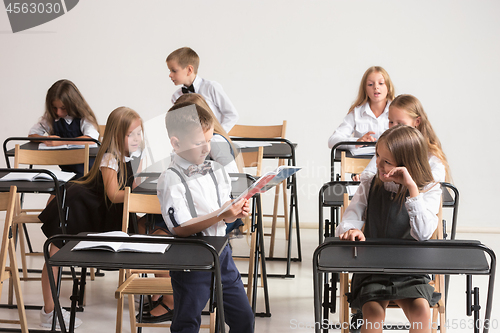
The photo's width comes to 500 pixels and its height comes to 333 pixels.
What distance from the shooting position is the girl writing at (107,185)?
241cm

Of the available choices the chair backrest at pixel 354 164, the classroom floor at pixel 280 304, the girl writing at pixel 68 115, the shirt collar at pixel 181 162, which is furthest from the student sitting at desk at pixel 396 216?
the girl writing at pixel 68 115

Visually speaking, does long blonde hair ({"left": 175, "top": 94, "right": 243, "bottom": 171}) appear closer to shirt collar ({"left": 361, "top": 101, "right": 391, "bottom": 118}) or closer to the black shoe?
the black shoe

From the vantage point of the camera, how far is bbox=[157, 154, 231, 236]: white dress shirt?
1.73 metres

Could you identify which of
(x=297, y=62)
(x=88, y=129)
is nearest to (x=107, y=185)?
(x=88, y=129)

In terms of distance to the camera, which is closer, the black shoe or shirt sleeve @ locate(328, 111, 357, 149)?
the black shoe

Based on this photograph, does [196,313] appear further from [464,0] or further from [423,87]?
[464,0]

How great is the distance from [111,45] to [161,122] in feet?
10.6

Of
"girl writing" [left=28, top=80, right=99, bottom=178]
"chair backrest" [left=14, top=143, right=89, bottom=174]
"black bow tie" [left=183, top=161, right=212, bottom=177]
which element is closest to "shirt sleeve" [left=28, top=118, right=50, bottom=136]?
"girl writing" [left=28, top=80, right=99, bottom=178]

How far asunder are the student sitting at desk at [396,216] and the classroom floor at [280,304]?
830 mm

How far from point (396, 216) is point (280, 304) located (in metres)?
1.14

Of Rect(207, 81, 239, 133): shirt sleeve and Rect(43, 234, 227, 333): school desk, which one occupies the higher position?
Rect(207, 81, 239, 133): shirt sleeve

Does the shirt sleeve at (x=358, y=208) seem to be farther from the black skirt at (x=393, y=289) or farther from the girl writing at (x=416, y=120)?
the girl writing at (x=416, y=120)

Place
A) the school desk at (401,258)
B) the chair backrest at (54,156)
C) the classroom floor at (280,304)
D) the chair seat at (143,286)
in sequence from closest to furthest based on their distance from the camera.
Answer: the school desk at (401,258) < the chair seat at (143,286) < the classroom floor at (280,304) < the chair backrest at (54,156)

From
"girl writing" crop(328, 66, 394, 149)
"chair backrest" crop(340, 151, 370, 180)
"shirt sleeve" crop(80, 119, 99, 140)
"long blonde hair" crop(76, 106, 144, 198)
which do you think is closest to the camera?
"long blonde hair" crop(76, 106, 144, 198)
